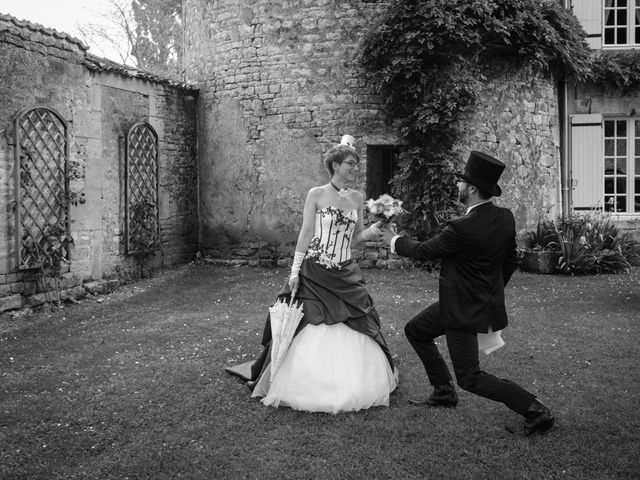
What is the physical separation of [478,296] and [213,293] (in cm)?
553

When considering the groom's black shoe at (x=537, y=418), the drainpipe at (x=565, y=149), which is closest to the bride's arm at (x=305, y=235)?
the groom's black shoe at (x=537, y=418)

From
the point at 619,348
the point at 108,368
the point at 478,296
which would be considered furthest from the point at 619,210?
the point at 108,368

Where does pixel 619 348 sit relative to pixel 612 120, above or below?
below

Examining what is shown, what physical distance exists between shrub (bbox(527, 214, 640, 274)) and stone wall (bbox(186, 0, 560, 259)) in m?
0.45

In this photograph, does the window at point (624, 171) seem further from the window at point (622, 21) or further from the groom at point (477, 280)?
the groom at point (477, 280)

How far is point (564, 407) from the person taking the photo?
4125 mm

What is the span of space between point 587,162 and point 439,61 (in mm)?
3707

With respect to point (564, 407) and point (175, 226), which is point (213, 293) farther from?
point (564, 407)

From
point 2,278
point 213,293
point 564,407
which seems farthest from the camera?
point 213,293

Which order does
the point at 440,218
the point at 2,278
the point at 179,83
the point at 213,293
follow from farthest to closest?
the point at 179,83
the point at 440,218
the point at 213,293
the point at 2,278

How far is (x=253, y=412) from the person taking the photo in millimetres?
Answer: 4066

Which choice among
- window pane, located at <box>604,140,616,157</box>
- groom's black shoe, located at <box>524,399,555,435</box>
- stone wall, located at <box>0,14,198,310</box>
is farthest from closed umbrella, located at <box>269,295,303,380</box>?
window pane, located at <box>604,140,616,157</box>

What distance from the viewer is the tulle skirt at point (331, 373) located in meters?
4.02

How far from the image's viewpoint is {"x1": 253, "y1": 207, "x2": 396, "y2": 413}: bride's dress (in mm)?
4047
